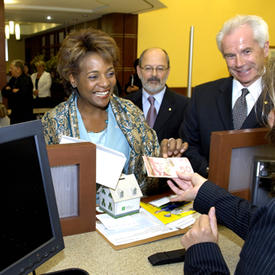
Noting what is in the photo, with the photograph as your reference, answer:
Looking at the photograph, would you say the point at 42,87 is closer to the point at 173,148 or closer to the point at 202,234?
the point at 173,148

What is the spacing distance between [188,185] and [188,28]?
349 inches

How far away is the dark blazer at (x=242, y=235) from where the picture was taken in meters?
0.87

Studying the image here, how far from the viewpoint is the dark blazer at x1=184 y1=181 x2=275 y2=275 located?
869mm

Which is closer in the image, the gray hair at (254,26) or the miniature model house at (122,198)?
the miniature model house at (122,198)

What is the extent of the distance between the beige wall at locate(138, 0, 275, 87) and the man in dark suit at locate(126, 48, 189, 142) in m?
6.11

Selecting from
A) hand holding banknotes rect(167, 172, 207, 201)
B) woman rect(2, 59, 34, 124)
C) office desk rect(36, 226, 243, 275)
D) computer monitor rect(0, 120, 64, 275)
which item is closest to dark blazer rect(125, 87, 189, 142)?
hand holding banknotes rect(167, 172, 207, 201)

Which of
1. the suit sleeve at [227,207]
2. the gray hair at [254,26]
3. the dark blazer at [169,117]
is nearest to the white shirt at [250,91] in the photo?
the gray hair at [254,26]

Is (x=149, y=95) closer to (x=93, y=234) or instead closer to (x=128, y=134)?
(x=128, y=134)

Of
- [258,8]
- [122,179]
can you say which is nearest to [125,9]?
[258,8]

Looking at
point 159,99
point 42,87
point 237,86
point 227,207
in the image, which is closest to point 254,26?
point 237,86

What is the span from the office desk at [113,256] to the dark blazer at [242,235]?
0.63ft

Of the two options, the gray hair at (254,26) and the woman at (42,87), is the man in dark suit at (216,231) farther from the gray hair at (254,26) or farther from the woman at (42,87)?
the woman at (42,87)

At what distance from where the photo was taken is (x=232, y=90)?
2.37m

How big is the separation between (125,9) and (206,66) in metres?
2.91
